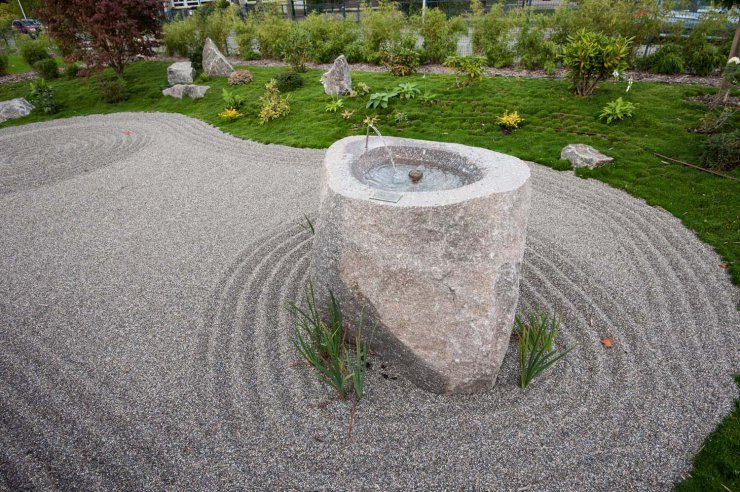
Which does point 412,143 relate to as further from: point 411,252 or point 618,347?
point 618,347

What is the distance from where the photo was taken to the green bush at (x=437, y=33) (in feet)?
50.0

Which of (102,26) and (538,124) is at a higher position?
(102,26)

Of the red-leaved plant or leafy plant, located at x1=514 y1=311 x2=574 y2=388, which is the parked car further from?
leafy plant, located at x1=514 y1=311 x2=574 y2=388

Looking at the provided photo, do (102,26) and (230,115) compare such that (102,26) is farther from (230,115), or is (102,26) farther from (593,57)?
(593,57)

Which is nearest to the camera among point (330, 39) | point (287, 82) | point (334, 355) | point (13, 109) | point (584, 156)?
point (334, 355)

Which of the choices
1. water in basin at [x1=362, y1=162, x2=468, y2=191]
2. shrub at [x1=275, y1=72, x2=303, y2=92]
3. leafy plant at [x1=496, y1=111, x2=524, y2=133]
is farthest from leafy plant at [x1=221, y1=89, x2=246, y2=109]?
water in basin at [x1=362, y1=162, x2=468, y2=191]

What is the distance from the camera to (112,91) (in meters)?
14.1

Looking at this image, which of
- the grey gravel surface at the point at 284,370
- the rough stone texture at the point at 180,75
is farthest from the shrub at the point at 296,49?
the grey gravel surface at the point at 284,370

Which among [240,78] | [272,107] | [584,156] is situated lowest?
[584,156]

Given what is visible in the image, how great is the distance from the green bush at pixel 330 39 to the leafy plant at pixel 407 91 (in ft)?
18.7

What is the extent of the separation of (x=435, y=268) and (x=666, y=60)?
44.4 ft

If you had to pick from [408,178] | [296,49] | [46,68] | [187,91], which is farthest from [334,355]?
[46,68]

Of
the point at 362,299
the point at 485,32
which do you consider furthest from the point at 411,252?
the point at 485,32

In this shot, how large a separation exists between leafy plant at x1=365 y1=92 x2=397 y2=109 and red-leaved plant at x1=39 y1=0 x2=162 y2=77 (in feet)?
27.6
